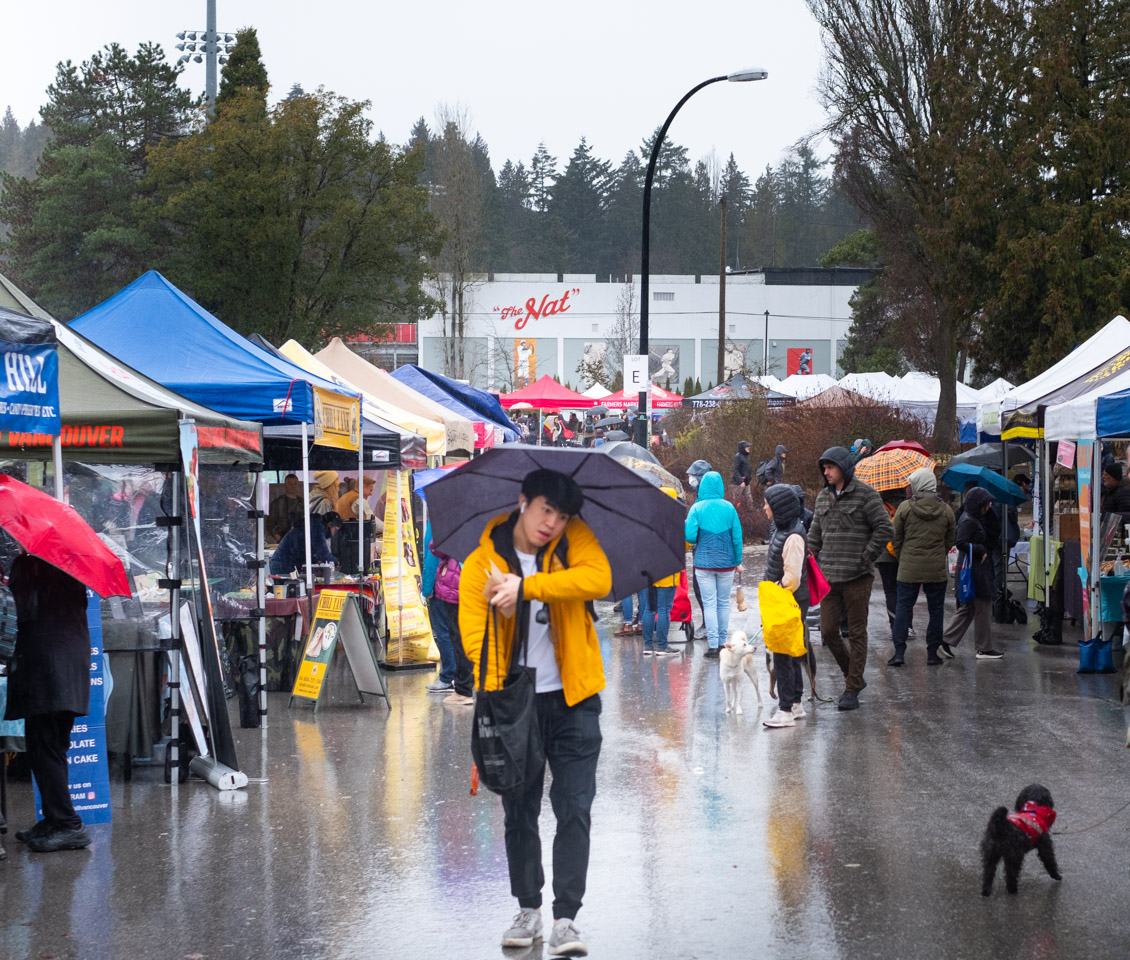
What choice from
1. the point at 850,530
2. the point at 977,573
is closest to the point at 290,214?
the point at 977,573

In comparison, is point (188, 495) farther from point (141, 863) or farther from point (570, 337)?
point (570, 337)

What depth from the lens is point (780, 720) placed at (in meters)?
9.80

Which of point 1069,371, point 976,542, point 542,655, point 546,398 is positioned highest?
point 546,398

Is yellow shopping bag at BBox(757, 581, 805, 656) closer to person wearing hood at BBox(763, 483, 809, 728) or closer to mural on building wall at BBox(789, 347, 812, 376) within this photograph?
person wearing hood at BBox(763, 483, 809, 728)

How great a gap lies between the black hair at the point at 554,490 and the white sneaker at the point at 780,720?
519 centimetres


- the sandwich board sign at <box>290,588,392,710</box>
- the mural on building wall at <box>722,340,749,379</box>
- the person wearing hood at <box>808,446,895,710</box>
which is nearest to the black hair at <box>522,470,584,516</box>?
the person wearing hood at <box>808,446,895,710</box>

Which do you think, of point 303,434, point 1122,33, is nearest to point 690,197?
point 1122,33

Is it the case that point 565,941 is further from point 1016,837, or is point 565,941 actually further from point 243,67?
point 243,67

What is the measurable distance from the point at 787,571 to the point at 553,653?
17.8ft

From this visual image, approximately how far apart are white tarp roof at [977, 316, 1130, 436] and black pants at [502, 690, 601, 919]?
38.1 ft

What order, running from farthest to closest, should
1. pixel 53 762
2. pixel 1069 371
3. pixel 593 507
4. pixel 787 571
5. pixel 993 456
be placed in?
pixel 993 456 < pixel 1069 371 < pixel 787 571 < pixel 53 762 < pixel 593 507

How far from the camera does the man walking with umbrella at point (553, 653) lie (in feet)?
16.4

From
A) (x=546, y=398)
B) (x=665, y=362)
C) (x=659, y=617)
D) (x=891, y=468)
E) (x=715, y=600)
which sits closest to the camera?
(x=715, y=600)

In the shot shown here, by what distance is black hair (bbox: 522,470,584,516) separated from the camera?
5062 mm
